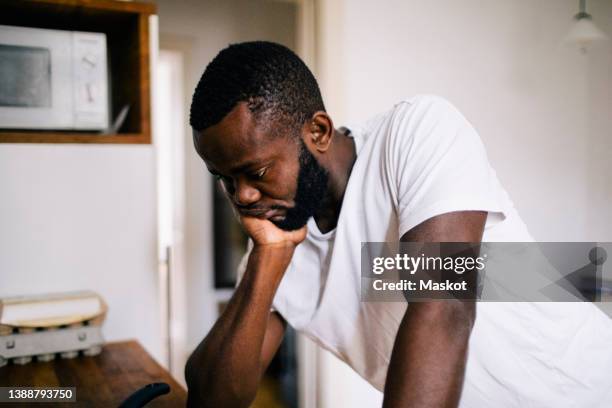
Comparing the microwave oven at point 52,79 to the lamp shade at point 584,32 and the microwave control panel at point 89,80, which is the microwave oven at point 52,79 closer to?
the microwave control panel at point 89,80

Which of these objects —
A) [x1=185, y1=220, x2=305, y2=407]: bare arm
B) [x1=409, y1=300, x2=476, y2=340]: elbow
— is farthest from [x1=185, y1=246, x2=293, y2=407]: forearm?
[x1=409, y1=300, x2=476, y2=340]: elbow

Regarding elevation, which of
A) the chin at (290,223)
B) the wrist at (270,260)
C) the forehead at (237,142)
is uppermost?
the forehead at (237,142)

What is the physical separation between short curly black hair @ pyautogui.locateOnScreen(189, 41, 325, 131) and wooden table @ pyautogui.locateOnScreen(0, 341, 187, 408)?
1.69ft

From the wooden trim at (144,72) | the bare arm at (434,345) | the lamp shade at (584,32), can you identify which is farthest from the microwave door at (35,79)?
the lamp shade at (584,32)

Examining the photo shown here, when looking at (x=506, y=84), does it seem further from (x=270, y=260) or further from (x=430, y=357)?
(x=430, y=357)

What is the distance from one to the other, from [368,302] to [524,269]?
262mm

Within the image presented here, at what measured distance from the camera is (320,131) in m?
0.92

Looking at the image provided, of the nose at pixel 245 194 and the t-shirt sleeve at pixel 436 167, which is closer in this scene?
the t-shirt sleeve at pixel 436 167

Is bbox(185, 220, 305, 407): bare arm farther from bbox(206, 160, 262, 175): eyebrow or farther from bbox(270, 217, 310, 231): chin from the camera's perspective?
bbox(206, 160, 262, 175): eyebrow

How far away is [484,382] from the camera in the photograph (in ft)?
2.89

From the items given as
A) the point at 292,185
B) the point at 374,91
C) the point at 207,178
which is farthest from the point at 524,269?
the point at 207,178

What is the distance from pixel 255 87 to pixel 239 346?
1.41 feet

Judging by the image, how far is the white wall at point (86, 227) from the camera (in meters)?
1.37

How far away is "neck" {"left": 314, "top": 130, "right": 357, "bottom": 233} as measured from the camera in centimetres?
97
